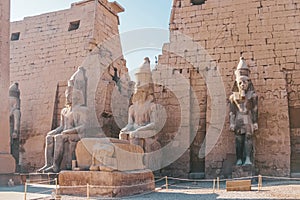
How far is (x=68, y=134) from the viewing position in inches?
364

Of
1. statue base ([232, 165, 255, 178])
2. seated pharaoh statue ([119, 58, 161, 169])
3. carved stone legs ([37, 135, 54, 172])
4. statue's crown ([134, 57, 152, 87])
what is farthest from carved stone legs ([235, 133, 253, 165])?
carved stone legs ([37, 135, 54, 172])

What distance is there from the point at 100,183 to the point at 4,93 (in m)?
3.60

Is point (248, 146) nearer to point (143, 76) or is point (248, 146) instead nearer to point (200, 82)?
point (200, 82)

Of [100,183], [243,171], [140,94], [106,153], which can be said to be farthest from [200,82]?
[100,183]

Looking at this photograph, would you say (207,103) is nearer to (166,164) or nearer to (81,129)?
(166,164)

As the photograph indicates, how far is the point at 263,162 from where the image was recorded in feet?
29.5

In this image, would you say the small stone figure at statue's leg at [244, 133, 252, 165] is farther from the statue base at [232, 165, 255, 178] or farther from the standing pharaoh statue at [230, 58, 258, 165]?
the statue base at [232, 165, 255, 178]

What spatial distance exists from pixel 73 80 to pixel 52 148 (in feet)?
5.83

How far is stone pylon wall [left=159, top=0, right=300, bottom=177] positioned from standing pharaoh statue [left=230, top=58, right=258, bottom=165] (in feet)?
2.60

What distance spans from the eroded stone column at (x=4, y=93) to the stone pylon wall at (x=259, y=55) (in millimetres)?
4228

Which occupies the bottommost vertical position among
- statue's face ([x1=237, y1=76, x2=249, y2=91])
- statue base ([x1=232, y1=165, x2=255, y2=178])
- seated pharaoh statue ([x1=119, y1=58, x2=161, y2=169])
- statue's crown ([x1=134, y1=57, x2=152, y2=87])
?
statue base ([x1=232, y1=165, x2=255, y2=178])

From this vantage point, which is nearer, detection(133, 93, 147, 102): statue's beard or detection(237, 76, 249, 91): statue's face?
detection(237, 76, 249, 91): statue's face

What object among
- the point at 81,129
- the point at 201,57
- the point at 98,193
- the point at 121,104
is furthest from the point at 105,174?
the point at 121,104

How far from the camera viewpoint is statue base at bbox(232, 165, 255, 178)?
8133mm
